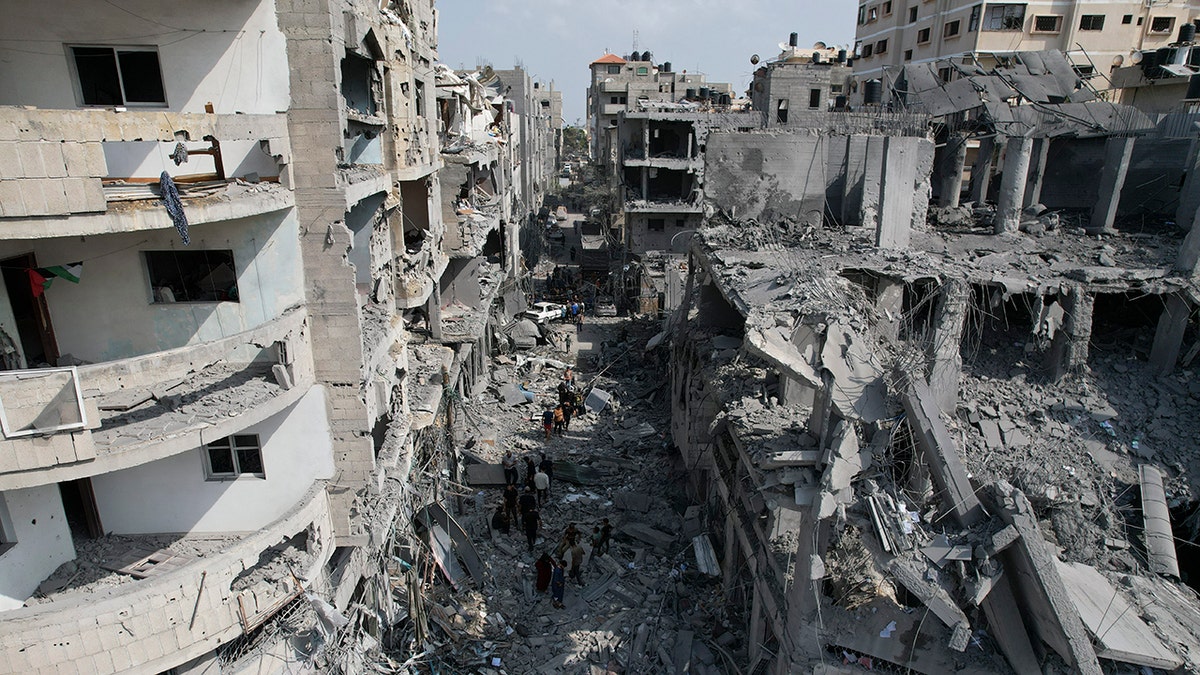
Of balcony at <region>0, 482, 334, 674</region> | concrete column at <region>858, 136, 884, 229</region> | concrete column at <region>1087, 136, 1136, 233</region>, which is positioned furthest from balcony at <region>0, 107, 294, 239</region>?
concrete column at <region>1087, 136, 1136, 233</region>

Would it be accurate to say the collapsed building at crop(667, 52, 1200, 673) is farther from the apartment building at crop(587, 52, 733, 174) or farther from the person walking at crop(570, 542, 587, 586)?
the apartment building at crop(587, 52, 733, 174)

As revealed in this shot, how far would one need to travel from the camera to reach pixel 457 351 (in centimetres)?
2011

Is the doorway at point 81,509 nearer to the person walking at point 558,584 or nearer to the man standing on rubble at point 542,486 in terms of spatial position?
the person walking at point 558,584

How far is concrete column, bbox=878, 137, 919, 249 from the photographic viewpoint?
1650 centimetres

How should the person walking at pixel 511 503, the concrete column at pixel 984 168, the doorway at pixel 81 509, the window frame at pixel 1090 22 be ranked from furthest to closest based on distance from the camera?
1. the window frame at pixel 1090 22
2. the concrete column at pixel 984 168
3. the person walking at pixel 511 503
4. the doorway at pixel 81 509

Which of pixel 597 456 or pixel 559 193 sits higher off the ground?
pixel 559 193

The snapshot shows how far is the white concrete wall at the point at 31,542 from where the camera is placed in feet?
25.0

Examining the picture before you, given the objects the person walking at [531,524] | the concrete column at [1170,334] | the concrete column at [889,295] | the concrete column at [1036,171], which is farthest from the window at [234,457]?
the concrete column at [1036,171]

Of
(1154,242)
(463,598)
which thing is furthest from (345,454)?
(1154,242)

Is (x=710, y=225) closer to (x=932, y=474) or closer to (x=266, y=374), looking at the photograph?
(x=932, y=474)

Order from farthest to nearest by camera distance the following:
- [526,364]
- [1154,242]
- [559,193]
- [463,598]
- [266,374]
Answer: [559,193] → [526,364] → [1154,242] → [463,598] → [266,374]

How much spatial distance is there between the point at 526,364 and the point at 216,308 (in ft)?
60.0

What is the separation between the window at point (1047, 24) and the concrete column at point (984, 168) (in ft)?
57.2

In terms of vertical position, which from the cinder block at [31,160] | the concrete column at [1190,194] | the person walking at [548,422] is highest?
the cinder block at [31,160]
